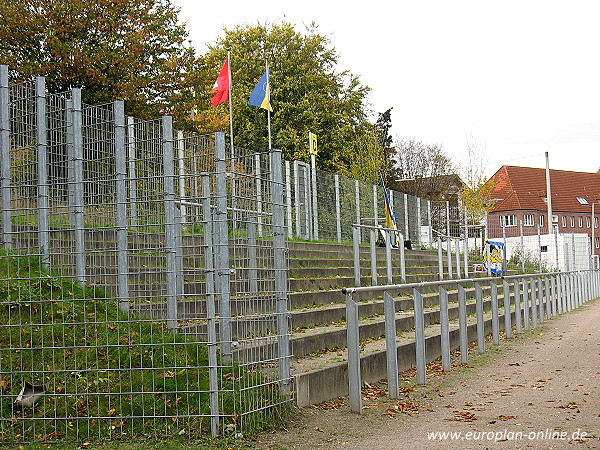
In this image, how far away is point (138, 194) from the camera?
334 inches

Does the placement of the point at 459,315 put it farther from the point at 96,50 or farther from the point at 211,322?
the point at 96,50

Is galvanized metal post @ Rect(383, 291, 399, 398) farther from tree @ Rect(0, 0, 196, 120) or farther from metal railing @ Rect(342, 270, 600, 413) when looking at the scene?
tree @ Rect(0, 0, 196, 120)

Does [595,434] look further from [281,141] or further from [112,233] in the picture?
[281,141]

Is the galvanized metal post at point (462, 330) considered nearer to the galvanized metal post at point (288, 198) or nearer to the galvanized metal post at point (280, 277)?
the galvanized metal post at point (280, 277)

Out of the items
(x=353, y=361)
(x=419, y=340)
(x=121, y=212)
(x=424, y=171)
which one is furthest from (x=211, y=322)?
(x=424, y=171)

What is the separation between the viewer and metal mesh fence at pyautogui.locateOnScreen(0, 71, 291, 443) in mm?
6531

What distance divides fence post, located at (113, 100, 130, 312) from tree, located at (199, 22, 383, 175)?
3229 cm

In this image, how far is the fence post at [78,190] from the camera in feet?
25.4

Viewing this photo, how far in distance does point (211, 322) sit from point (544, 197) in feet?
268

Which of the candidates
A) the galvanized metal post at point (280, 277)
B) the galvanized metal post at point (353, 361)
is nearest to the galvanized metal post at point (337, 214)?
the galvanized metal post at point (353, 361)

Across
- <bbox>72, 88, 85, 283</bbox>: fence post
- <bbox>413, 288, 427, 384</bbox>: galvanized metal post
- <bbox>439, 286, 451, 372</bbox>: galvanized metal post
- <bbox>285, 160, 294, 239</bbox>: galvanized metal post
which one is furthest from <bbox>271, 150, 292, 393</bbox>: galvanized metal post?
<bbox>285, 160, 294, 239</bbox>: galvanized metal post

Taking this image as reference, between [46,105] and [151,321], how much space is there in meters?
4.12

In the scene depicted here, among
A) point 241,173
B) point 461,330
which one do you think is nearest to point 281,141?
point 461,330

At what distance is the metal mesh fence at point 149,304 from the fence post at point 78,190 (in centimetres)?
2
